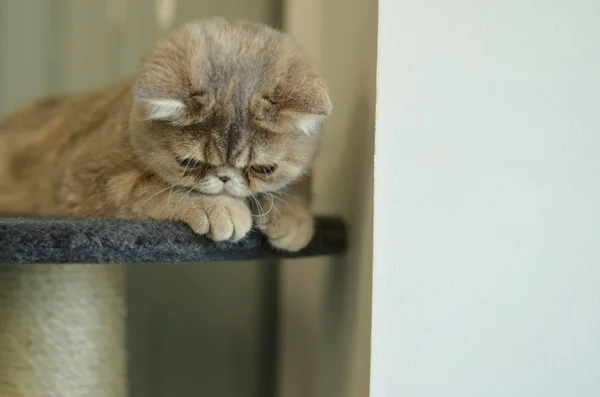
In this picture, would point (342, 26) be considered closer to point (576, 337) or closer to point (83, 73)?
point (576, 337)

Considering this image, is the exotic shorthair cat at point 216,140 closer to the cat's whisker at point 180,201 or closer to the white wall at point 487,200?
the cat's whisker at point 180,201

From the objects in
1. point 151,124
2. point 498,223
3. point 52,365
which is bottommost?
point 52,365

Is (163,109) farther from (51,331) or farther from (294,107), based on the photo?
(51,331)

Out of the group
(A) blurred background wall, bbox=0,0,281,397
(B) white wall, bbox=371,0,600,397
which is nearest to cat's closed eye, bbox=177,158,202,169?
(B) white wall, bbox=371,0,600,397

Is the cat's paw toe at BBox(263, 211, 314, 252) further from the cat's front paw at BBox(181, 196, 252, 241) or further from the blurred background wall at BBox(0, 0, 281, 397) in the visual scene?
the blurred background wall at BBox(0, 0, 281, 397)

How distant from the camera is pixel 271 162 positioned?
0.91 m

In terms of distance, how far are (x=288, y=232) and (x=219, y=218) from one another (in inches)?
4.4

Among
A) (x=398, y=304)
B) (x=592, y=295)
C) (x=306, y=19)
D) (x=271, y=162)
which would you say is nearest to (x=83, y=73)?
(x=306, y=19)

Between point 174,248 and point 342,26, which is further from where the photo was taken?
point 342,26

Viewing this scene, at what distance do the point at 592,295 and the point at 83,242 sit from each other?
26.1 inches

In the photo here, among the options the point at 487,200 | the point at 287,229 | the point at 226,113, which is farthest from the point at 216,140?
the point at 487,200

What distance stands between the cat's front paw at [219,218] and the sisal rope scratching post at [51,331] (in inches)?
11.1

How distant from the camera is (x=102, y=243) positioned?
2.47 feet

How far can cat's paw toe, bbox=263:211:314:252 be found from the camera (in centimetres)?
89
